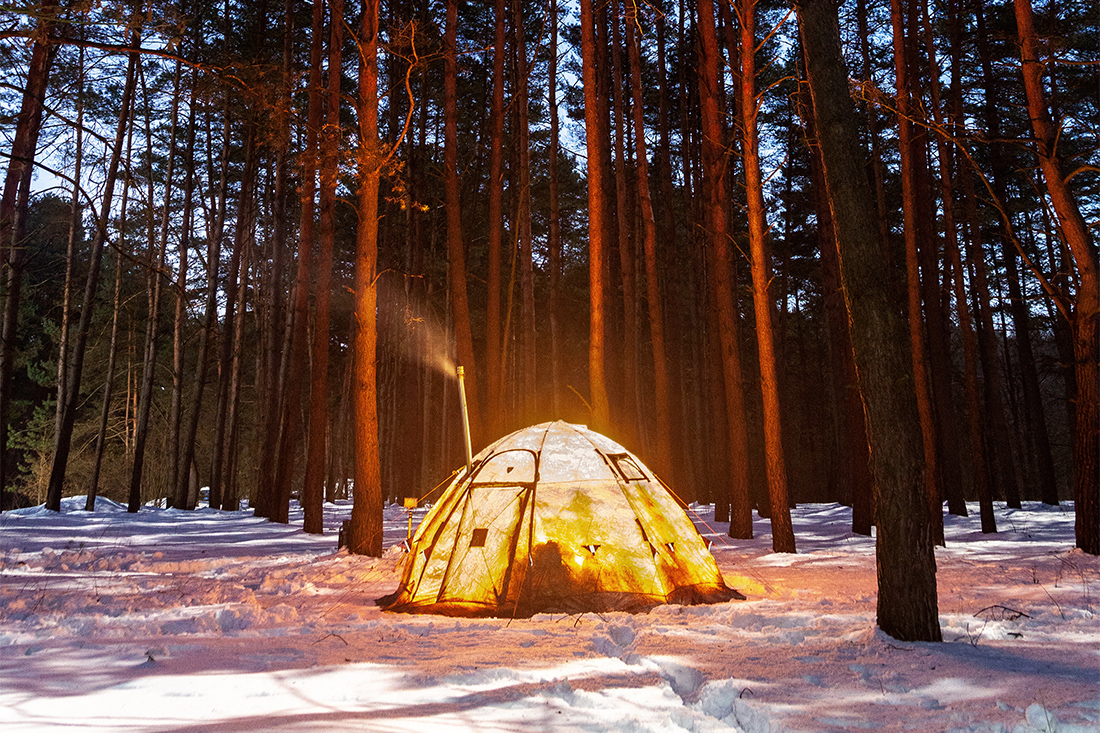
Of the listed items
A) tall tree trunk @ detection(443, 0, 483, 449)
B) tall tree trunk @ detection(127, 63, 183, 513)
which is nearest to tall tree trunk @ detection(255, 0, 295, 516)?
tall tree trunk @ detection(127, 63, 183, 513)

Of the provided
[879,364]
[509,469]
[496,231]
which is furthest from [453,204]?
[879,364]

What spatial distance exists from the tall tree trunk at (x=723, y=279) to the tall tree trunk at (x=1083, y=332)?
4.78 meters

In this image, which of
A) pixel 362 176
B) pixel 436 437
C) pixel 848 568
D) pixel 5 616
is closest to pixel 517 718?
pixel 5 616

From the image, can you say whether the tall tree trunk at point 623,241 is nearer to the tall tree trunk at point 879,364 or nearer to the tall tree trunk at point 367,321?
the tall tree trunk at point 367,321

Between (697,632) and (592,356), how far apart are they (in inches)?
300

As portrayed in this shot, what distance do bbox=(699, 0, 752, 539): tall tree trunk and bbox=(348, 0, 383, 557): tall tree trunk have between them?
6.01 meters

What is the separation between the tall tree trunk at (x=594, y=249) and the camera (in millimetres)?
12820

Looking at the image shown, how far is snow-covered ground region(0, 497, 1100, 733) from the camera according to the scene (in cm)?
355

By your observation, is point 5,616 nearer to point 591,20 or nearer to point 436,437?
point 591,20

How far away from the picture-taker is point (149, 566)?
10031mm

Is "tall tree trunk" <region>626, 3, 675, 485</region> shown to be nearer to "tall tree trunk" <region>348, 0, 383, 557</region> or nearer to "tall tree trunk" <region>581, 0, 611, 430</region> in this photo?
"tall tree trunk" <region>581, 0, 611, 430</region>

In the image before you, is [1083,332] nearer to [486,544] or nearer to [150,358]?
[486,544]

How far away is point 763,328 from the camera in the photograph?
11.6m

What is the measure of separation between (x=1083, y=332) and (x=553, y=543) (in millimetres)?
7949
